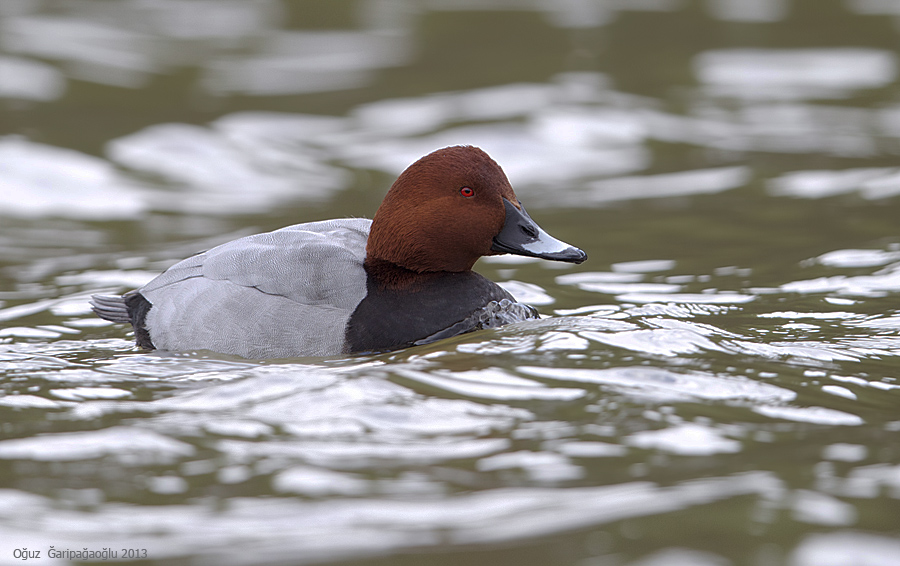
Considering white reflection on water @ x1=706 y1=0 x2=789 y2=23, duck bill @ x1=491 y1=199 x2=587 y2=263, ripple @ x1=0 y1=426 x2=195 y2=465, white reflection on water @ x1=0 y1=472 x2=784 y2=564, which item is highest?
white reflection on water @ x1=706 y1=0 x2=789 y2=23

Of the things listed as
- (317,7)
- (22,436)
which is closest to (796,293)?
(22,436)

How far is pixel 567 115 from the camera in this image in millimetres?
10938

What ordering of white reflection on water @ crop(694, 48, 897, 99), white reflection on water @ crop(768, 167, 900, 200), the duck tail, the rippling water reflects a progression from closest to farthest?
the rippling water, the duck tail, white reflection on water @ crop(768, 167, 900, 200), white reflection on water @ crop(694, 48, 897, 99)

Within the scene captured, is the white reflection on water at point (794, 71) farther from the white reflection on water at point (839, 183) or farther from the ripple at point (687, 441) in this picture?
the ripple at point (687, 441)

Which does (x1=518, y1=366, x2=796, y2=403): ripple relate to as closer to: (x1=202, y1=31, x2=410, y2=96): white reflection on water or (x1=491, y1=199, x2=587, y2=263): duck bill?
(x1=491, y1=199, x2=587, y2=263): duck bill

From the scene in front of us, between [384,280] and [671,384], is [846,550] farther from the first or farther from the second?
[384,280]

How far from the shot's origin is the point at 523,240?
5117mm

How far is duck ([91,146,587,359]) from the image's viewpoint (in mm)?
4934

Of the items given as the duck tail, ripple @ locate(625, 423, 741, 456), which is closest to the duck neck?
the duck tail

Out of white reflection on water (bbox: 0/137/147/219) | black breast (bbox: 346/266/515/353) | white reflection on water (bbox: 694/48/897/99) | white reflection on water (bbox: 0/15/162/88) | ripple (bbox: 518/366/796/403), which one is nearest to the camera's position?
ripple (bbox: 518/366/796/403)

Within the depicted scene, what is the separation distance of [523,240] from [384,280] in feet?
2.34

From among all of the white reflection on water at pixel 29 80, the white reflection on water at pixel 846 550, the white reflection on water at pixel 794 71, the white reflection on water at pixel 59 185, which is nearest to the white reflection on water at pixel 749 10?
the white reflection on water at pixel 794 71

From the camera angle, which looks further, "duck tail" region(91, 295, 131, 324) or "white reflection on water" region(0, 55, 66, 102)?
"white reflection on water" region(0, 55, 66, 102)

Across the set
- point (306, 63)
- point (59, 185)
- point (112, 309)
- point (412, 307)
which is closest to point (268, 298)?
point (412, 307)
